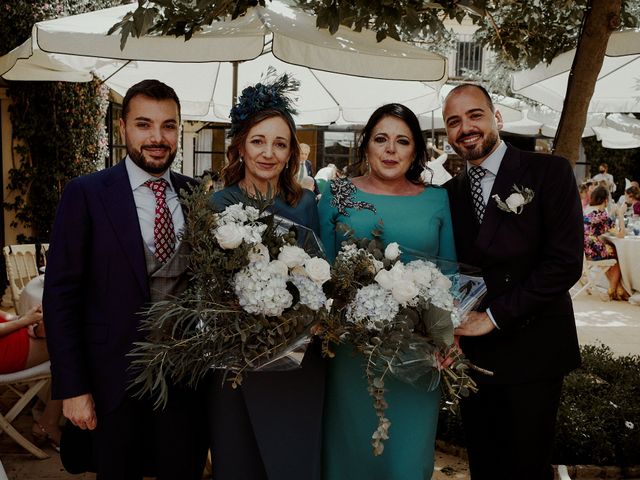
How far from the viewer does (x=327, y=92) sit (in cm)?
747

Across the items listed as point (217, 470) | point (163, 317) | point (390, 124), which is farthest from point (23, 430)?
point (390, 124)

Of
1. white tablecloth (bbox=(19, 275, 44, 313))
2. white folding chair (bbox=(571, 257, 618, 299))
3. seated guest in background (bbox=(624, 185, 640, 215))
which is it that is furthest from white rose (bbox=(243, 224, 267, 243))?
seated guest in background (bbox=(624, 185, 640, 215))

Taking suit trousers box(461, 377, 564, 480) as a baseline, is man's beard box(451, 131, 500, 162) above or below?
above

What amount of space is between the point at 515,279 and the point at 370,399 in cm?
85

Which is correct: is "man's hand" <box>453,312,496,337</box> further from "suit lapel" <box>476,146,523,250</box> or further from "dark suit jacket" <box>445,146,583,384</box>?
"suit lapel" <box>476,146,523,250</box>

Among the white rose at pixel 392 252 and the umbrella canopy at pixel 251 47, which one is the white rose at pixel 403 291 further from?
the umbrella canopy at pixel 251 47

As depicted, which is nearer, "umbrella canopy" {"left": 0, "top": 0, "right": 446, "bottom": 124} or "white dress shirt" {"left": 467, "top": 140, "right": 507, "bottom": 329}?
"white dress shirt" {"left": 467, "top": 140, "right": 507, "bottom": 329}

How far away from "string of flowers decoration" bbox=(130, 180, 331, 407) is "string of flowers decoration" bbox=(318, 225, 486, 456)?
132 mm

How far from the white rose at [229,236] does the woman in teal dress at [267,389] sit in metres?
0.32

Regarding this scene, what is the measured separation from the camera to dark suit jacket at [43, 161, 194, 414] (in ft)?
8.51

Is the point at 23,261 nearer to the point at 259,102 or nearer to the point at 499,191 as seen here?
the point at 259,102

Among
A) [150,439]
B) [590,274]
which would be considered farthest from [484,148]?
[590,274]

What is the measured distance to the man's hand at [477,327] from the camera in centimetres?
294

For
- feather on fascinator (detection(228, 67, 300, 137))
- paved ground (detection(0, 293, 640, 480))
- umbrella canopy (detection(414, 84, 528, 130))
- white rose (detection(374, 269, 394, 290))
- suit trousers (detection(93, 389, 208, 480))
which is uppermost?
umbrella canopy (detection(414, 84, 528, 130))
